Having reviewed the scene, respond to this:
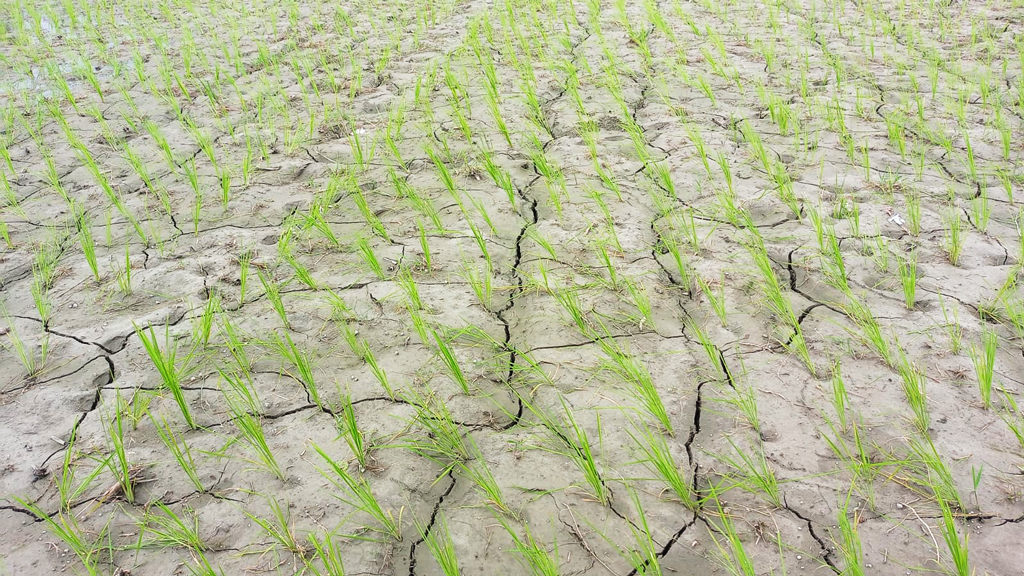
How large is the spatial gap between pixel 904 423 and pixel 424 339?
1166 mm

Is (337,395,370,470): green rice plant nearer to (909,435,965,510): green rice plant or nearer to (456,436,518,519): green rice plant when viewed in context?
(456,436,518,519): green rice plant

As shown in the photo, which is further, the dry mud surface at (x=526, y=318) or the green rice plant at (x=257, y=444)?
the green rice plant at (x=257, y=444)

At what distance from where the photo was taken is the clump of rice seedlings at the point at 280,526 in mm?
1368

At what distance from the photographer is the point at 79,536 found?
55.6 inches

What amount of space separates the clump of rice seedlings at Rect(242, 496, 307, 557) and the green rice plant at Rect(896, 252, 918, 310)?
5.50 feet

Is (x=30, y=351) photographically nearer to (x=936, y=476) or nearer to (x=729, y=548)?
(x=729, y=548)

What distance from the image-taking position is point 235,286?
86.6 inches

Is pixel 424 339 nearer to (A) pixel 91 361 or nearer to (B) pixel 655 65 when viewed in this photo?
(A) pixel 91 361

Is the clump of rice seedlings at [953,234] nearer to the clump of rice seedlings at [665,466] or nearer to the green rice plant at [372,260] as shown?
the clump of rice seedlings at [665,466]

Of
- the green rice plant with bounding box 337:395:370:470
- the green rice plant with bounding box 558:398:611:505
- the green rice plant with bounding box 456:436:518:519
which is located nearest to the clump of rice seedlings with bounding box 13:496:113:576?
the green rice plant with bounding box 337:395:370:470

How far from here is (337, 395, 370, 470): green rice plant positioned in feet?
4.95

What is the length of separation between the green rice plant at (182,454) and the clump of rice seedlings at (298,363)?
297mm

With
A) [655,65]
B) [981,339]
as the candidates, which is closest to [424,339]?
[981,339]

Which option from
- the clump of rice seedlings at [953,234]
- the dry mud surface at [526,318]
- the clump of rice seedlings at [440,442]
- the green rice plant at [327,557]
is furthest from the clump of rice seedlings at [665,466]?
the clump of rice seedlings at [953,234]
